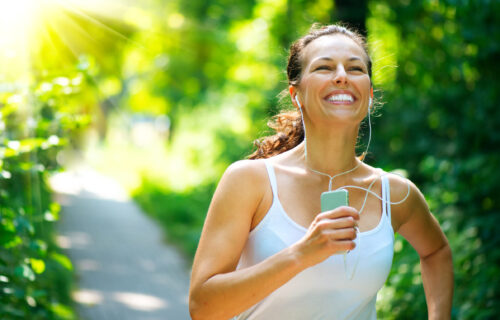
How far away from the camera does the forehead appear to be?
6.92 ft

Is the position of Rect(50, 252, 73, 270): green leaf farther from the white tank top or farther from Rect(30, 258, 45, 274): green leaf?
the white tank top

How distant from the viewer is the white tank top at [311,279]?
194 centimetres

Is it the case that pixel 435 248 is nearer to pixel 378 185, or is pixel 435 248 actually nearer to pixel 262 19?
pixel 378 185

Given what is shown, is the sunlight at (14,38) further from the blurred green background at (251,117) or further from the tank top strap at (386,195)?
the tank top strap at (386,195)

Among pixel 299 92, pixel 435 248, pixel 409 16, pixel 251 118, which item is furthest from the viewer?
pixel 251 118

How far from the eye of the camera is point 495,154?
15.3 ft

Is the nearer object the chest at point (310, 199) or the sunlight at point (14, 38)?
the chest at point (310, 199)

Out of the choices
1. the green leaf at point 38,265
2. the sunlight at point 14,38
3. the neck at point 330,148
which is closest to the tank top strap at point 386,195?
the neck at point 330,148

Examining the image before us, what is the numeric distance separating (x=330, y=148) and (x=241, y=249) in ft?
1.84

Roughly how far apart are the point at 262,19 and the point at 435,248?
26.7ft

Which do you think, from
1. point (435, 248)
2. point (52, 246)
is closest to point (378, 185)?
point (435, 248)

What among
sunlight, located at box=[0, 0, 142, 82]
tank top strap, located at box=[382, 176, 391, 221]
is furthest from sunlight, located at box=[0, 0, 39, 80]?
tank top strap, located at box=[382, 176, 391, 221]

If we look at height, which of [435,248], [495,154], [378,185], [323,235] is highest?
[495,154]

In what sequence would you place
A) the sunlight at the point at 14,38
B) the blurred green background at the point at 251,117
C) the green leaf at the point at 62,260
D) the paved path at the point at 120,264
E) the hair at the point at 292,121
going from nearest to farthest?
the hair at the point at 292,121 < the green leaf at the point at 62,260 < the blurred green background at the point at 251,117 < the sunlight at the point at 14,38 < the paved path at the point at 120,264
